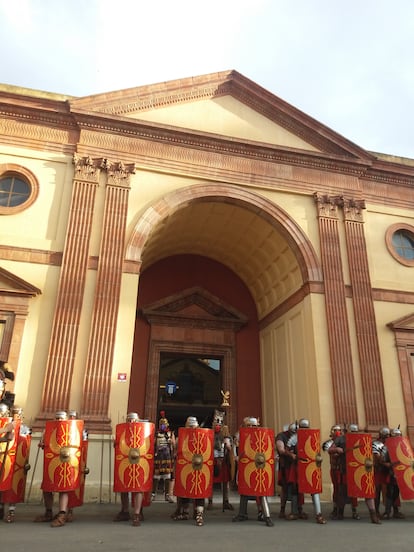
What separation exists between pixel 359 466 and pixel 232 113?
38.1 ft

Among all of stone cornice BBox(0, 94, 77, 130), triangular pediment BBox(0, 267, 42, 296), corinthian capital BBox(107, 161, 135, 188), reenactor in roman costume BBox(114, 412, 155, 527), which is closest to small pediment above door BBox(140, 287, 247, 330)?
corinthian capital BBox(107, 161, 135, 188)

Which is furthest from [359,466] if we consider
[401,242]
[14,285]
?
[401,242]

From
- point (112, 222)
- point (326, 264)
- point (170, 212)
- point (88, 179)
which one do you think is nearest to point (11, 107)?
point (88, 179)

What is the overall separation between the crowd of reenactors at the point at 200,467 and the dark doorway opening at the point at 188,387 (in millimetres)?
7772

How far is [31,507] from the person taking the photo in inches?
350

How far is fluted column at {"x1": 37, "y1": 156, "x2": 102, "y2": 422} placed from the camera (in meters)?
10.7

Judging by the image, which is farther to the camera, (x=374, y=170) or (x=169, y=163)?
(x=374, y=170)

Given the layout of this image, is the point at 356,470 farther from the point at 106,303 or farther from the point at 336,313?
the point at 106,303

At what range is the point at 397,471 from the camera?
26.1ft

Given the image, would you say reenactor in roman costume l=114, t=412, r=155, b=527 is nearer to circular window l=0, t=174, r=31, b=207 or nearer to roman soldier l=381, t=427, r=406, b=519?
roman soldier l=381, t=427, r=406, b=519

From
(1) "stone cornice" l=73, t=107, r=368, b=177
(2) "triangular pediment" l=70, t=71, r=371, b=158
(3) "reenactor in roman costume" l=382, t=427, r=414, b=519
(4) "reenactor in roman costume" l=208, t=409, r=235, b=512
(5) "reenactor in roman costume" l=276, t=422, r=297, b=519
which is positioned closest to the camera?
(5) "reenactor in roman costume" l=276, t=422, r=297, b=519

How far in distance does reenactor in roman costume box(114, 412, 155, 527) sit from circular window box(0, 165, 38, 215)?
7.82 metres

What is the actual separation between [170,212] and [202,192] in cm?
125

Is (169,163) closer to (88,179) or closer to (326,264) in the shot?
(88,179)
